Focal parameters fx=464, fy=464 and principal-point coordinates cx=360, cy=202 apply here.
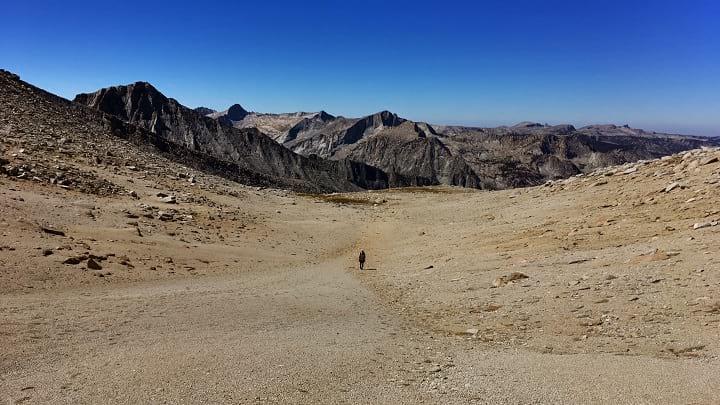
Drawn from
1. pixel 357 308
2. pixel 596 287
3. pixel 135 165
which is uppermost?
pixel 135 165

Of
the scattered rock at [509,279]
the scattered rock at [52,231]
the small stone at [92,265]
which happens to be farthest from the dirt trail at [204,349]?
the scattered rock at [52,231]

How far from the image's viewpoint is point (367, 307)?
18.8 m

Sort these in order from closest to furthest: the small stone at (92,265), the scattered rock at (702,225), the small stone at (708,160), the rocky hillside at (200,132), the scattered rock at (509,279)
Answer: the scattered rock at (702,225)
the scattered rock at (509,279)
the small stone at (92,265)
the small stone at (708,160)
the rocky hillside at (200,132)

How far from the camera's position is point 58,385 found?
30.6 feet

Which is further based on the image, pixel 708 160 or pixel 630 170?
pixel 630 170

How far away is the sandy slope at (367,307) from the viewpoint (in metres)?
9.73

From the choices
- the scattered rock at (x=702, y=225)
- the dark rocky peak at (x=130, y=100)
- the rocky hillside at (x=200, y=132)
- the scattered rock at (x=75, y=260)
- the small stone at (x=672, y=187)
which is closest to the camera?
the scattered rock at (x=702, y=225)

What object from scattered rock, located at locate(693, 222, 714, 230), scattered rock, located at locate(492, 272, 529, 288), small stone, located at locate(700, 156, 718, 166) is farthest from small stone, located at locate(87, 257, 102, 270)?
small stone, located at locate(700, 156, 718, 166)

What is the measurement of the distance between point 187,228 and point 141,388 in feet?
67.4

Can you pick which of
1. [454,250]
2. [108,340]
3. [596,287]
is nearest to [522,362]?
[596,287]

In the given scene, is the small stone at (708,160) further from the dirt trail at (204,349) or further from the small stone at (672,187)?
the dirt trail at (204,349)

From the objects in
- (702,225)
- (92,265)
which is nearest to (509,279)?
(702,225)

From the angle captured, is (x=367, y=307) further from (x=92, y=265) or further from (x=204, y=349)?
(x=92, y=265)

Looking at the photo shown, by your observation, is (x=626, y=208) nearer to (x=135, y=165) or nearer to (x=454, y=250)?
(x=454, y=250)
